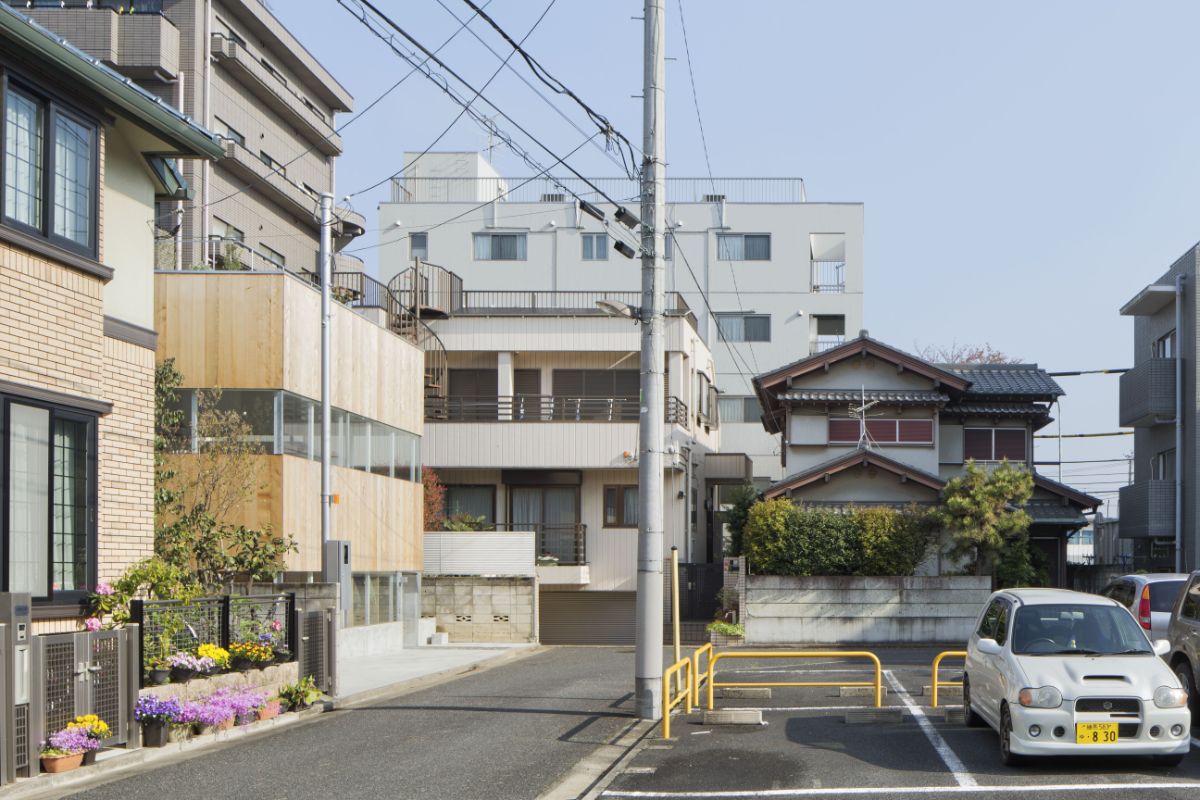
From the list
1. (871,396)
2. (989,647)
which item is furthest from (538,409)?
(989,647)

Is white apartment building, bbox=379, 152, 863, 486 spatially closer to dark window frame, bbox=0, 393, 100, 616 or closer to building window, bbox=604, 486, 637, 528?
building window, bbox=604, 486, 637, 528

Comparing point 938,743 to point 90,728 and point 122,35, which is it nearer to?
point 90,728

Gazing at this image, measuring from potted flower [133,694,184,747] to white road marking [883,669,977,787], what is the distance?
24.9ft

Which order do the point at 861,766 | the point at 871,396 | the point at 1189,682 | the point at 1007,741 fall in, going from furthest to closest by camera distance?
the point at 871,396
the point at 1189,682
the point at 861,766
the point at 1007,741

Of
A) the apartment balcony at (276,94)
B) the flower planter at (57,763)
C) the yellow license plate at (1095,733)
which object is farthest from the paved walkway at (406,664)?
the apartment balcony at (276,94)

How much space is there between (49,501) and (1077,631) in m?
10.3

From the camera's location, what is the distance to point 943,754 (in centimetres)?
1320

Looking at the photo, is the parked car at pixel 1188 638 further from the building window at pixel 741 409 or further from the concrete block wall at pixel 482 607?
the building window at pixel 741 409

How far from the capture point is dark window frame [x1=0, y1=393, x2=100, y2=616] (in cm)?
1295

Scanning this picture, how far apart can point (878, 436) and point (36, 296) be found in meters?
27.3

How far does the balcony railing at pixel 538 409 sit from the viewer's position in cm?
3891

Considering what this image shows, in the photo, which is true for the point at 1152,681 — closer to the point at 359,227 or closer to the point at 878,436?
the point at 878,436

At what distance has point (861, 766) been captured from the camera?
12492 millimetres

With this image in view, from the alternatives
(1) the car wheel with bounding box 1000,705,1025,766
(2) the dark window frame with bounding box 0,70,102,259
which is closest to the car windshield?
(1) the car wheel with bounding box 1000,705,1025,766
